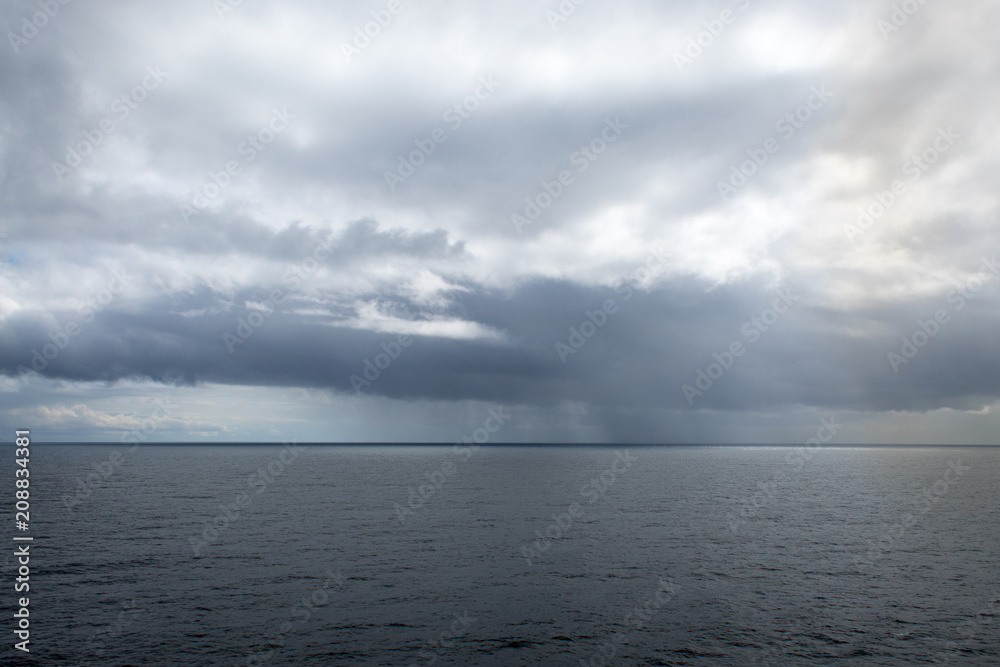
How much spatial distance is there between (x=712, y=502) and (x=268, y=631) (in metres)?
91.4

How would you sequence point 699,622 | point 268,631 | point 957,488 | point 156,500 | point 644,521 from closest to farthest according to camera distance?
point 268,631 → point 699,622 → point 644,521 → point 156,500 → point 957,488

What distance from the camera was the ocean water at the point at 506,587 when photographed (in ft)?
117

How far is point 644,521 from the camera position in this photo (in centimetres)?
8281

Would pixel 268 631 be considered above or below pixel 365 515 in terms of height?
below

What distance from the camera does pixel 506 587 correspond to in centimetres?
4828

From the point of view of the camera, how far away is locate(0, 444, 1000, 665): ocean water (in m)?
35.8

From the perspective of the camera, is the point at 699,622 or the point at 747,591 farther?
the point at 747,591

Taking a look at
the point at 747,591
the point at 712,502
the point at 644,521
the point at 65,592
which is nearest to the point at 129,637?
the point at 65,592

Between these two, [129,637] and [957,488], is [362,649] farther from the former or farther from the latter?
[957,488]

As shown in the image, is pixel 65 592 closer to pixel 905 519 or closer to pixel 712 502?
pixel 712 502

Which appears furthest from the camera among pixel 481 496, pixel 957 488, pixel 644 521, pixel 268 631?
pixel 957 488

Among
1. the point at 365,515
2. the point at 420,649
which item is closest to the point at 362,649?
the point at 420,649

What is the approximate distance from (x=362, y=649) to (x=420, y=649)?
12.2 feet

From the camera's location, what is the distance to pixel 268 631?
3803 centimetres
